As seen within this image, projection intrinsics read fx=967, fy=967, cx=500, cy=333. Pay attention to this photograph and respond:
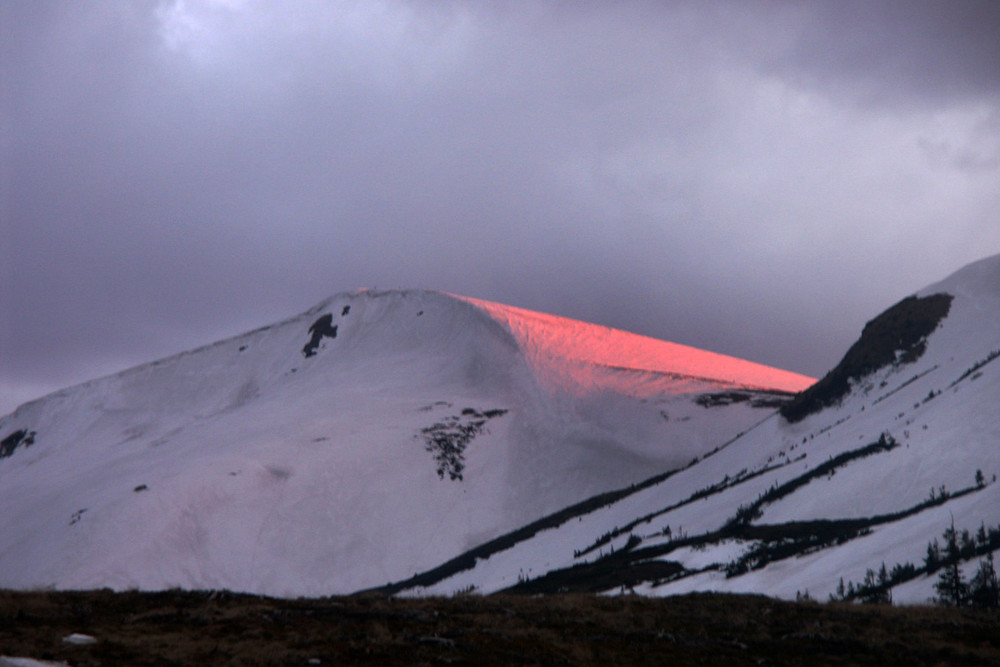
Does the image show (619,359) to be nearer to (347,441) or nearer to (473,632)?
(347,441)

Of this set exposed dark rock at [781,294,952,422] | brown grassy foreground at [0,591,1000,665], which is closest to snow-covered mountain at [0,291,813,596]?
exposed dark rock at [781,294,952,422]

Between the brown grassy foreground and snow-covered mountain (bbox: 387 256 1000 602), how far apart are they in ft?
36.0

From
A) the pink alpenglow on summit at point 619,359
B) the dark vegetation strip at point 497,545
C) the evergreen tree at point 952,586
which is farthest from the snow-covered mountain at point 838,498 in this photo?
the pink alpenglow on summit at point 619,359

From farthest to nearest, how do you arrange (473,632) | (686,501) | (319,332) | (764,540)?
(319,332) < (686,501) < (764,540) < (473,632)

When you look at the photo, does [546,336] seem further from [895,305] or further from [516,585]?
[516,585]

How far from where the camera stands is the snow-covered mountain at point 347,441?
90.1m

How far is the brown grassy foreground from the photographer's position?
60.7ft

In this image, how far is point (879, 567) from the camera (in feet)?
122

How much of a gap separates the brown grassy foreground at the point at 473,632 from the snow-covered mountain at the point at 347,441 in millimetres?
61691

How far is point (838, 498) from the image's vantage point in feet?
179

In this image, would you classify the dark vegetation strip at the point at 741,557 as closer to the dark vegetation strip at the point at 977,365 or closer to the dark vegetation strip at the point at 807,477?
the dark vegetation strip at the point at 807,477

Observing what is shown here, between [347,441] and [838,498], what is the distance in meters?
67.0

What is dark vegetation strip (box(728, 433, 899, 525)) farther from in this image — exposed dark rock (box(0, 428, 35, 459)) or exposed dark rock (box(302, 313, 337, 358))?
exposed dark rock (box(0, 428, 35, 459))

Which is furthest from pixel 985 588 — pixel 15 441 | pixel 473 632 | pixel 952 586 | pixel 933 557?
pixel 15 441
